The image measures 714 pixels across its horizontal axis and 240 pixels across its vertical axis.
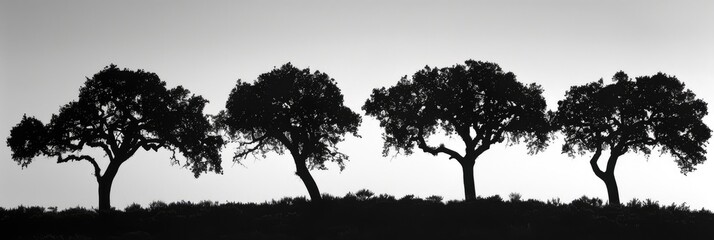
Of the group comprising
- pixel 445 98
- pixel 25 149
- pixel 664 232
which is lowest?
pixel 664 232

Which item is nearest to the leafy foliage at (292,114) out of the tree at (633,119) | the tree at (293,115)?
the tree at (293,115)

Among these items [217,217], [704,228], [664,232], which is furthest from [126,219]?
[704,228]

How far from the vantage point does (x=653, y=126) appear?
46.0 metres

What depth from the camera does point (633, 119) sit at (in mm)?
46656

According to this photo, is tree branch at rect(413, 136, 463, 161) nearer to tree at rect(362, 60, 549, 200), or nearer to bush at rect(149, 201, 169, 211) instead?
tree at rect(362, 60, 549, 200)

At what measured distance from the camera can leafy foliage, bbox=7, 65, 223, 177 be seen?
41.9 meters

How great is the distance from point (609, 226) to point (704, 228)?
5.17 metres

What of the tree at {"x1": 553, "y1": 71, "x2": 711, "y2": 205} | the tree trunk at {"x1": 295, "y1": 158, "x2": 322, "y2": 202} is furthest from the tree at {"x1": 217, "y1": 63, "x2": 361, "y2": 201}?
the tree at {"x1": 553, "y1": 71, "x2": 711, "y2": 205}

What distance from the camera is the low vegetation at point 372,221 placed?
2761 cm

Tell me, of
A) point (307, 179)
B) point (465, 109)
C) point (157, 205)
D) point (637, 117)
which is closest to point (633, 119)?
point (637, 117)

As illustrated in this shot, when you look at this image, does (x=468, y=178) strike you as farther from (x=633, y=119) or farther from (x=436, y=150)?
(x=633, y=119)

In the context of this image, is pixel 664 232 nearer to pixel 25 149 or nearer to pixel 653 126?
pixel 653 126

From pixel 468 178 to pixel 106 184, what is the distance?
2348cm

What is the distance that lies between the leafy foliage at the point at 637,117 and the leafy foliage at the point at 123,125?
25.6m
